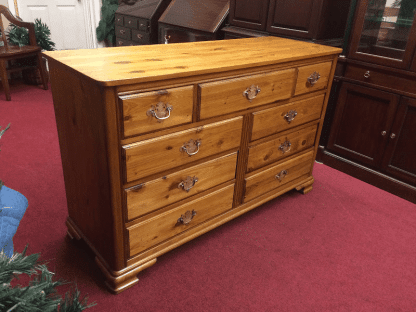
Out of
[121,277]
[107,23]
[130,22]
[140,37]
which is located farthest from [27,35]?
[121,277]

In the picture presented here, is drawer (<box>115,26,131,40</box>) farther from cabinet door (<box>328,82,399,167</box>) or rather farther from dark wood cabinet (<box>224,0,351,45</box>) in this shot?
cabinet door (<box>328,82,399,167</box>)

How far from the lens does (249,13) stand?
106 inches

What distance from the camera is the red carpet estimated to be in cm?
147

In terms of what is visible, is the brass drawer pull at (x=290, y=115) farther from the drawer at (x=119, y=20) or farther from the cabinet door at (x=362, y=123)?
the drawer at (x=119, y=20)

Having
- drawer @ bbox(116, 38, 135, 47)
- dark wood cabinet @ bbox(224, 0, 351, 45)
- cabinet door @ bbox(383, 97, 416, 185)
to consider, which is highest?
dark wood cabinet @ bbox(224, 0, 351, 45)

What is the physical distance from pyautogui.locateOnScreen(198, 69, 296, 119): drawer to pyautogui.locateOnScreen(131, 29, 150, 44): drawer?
257 centimetres

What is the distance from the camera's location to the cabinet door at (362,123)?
2240mm

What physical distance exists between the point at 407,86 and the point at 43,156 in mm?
2549

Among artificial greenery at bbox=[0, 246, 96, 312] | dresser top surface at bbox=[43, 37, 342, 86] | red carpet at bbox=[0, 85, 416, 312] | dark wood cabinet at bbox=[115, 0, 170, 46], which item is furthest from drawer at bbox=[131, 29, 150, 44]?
artificial greenery at bbox=[0, 246, 96, 312]

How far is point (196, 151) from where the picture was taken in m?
1.47

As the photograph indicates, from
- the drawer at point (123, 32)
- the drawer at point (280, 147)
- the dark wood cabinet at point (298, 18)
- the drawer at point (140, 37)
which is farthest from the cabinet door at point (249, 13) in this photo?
the drawer at point (123, 32)

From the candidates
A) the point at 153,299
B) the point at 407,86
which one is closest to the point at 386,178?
the point at 407,86

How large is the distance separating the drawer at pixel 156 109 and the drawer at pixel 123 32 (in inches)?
124

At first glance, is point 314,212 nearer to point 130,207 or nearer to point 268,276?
point 268,276
